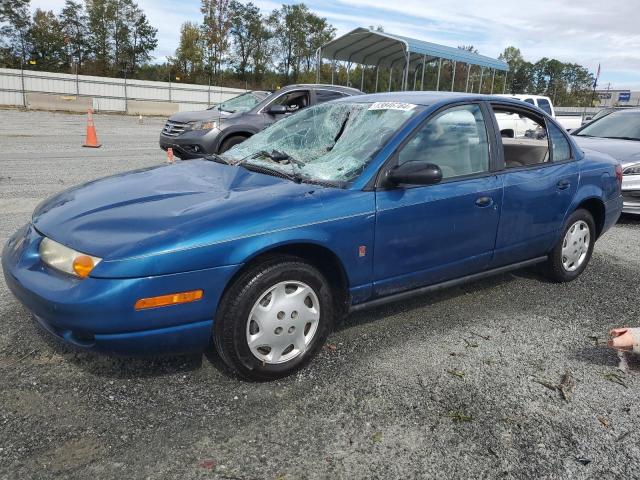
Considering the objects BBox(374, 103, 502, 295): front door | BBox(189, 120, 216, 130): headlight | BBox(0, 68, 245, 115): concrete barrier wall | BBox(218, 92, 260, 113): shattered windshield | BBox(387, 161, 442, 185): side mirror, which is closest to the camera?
BBox(387, 161, 442, 185): side mirror

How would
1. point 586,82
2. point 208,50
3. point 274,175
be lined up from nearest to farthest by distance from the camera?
1. point 274,175
2. point 208,50
3. point 586,82

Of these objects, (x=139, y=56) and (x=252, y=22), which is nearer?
(x=139, y=56)

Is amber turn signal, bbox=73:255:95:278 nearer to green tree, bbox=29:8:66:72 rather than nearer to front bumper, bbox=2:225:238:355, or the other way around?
front bumper, bbox=2:225:238:355

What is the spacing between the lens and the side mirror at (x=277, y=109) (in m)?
9.91

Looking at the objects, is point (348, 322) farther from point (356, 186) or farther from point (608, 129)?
point (608, 129)

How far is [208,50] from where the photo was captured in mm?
62938

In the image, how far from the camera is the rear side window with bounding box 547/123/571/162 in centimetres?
441

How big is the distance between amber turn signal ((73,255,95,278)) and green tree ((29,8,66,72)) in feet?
198

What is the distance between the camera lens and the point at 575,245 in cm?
465

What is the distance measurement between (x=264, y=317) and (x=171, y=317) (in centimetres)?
49

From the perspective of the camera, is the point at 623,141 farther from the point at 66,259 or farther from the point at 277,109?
the point at 66,259

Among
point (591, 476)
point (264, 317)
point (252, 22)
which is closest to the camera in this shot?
point (591, 476)

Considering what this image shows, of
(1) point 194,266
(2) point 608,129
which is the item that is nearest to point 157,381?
(1) point 194,266

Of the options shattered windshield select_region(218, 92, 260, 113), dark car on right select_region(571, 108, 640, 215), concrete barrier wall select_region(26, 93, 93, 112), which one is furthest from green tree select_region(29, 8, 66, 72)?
dark car on right select_region(571, 108, 640, 215)
